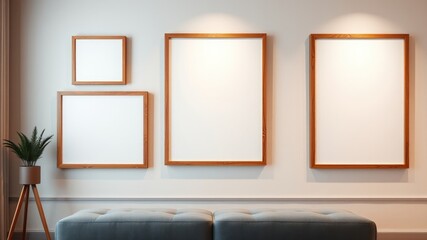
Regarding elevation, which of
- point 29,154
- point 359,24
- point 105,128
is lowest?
point 29,154

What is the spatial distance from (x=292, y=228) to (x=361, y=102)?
1.27m

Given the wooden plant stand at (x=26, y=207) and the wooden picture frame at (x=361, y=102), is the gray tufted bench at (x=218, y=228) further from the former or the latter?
the wooden picture frame at (x=361, y=102)

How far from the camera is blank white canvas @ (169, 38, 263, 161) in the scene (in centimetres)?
293

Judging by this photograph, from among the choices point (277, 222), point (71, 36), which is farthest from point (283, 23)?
point (277, 222)

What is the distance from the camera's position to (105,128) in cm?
295

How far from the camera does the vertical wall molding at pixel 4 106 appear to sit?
2.88m

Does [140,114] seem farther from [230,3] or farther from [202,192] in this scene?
[230,3]

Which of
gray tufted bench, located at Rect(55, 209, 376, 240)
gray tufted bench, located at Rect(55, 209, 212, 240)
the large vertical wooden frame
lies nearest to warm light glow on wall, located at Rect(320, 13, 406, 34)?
the large vertical wooden frame

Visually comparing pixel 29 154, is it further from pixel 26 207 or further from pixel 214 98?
pixel 214 98

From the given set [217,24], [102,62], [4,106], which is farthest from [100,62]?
[217,24]

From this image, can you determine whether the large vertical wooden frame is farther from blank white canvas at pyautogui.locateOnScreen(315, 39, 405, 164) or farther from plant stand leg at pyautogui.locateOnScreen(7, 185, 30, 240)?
plant stand leg at pyautogui.locateOnScreen(7, 185, 30, 240)

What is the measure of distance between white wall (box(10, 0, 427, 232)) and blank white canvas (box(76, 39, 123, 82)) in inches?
2.3

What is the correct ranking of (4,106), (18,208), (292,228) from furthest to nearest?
(4,106), (18,208), (292,228)

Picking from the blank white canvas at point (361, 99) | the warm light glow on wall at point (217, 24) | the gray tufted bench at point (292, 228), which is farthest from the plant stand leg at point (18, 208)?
the blank white canvas at point (361, 99)
